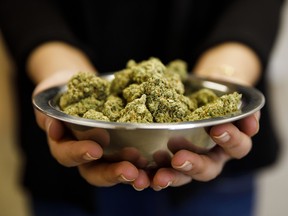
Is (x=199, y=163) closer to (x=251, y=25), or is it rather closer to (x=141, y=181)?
(x=141, y=181)

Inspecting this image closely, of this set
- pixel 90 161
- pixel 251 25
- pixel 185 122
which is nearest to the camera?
pixel 185 122

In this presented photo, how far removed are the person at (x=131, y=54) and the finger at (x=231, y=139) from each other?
287 mm

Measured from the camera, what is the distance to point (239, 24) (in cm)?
86

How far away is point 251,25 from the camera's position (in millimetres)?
861

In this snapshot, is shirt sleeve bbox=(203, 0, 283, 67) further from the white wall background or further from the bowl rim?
the white wall background

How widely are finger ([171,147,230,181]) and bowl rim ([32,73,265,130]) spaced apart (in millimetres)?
62

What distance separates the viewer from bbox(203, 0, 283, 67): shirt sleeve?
83cm

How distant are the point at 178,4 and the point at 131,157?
45cm

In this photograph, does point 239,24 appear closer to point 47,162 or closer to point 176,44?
point 176,44

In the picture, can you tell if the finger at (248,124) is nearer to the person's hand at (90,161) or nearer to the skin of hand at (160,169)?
the skin of hand at (160,169)

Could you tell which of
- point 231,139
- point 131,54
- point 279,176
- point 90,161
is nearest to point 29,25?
point 131,54

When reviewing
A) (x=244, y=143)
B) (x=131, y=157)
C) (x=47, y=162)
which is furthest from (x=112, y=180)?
(x=47, y=162)

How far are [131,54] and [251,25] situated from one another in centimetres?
26

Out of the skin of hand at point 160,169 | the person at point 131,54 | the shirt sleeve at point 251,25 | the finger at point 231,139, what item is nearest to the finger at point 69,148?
the skin of hand at point 160,169
